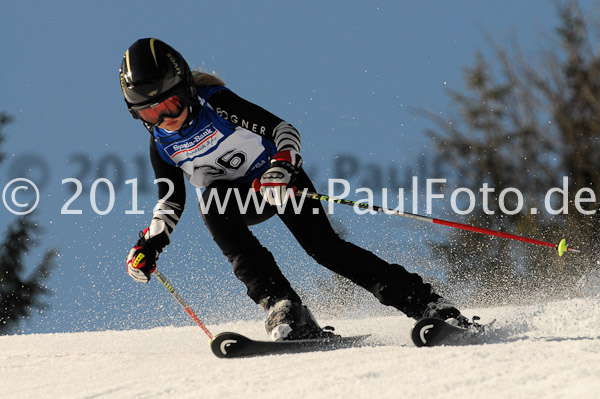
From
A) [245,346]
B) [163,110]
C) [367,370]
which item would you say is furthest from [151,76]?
[367,370]

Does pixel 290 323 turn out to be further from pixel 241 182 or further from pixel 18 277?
pixel 18 277

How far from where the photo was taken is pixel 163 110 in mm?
3322

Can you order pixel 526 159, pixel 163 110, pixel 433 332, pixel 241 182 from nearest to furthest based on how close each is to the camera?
1. pixel 433 332
2. pixel 163 110
3. pixel 241 182
4. pixel 526 159

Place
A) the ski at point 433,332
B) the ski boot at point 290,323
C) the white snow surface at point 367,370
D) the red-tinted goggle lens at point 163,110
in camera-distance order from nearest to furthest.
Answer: the white snow surface at point 367,370
the ski at point 433,332
the ski boot at point 290,323
the red-tinted goggle lens at point 163,110

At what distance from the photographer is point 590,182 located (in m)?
14.5

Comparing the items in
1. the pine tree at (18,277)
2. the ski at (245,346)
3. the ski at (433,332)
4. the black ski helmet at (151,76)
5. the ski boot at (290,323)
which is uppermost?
the black ski helmet at (151,76)

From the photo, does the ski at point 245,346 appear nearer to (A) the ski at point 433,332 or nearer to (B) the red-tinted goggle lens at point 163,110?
(A) the ski at point 433,332

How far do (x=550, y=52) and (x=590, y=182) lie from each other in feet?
12.8

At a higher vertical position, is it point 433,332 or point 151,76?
point 151,76

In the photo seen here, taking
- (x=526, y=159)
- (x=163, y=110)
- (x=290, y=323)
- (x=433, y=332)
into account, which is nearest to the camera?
(x=433, y=332)

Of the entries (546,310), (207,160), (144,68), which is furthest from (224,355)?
(546,310)

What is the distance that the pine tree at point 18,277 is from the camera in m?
15.4

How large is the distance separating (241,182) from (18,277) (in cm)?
1401

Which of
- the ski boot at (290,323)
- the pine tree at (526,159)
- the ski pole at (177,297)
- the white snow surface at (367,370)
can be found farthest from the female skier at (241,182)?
the pine tree at (526,159)
